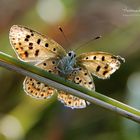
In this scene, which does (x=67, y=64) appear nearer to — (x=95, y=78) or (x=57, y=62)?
(x=57, y=62)

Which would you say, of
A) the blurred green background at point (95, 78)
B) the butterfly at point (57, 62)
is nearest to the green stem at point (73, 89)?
the butterfly at point (57, 62)

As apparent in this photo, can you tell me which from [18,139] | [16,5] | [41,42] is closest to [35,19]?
[16,5]

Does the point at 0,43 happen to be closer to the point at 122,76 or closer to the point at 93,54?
the point at 122,76

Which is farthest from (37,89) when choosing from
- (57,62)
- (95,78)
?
(95,78)

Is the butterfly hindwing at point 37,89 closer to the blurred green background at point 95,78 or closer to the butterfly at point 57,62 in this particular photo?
the butterfly at point 57,62

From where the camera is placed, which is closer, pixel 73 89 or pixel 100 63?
pixel 73 89

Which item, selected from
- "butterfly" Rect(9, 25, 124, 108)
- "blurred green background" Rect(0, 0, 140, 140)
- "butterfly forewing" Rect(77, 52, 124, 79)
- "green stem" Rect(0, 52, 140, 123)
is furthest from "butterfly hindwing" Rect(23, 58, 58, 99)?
"blurred green background" Rect(0, 0, 140, 140)

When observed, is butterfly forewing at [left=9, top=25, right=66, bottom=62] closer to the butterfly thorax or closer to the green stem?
the butterfly thorax
